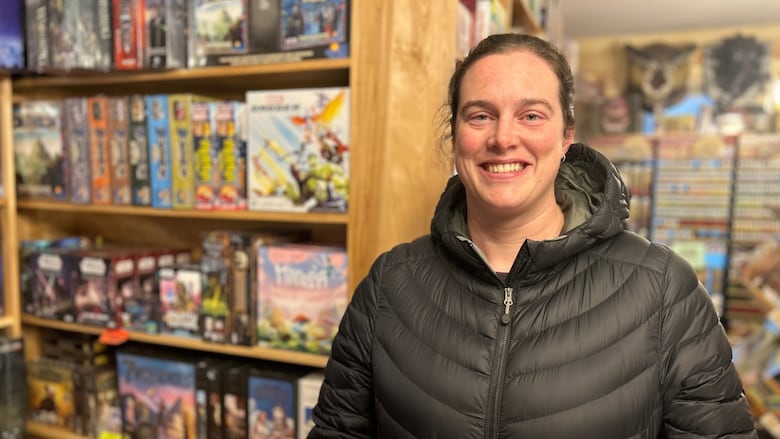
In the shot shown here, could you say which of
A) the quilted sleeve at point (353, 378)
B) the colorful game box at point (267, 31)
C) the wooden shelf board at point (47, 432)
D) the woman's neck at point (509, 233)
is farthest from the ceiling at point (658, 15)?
the wooden shelf board at point (47, 432)

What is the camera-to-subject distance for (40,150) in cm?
215

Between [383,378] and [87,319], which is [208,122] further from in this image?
[383,378]

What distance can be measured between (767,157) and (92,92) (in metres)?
4.45

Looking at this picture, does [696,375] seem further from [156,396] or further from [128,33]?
[128,33]

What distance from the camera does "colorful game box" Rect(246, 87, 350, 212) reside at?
1.65 metres

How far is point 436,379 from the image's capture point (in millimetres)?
1086

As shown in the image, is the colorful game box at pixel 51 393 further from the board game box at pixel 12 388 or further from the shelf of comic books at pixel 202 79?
the shelf of comic books at pixel 202 79

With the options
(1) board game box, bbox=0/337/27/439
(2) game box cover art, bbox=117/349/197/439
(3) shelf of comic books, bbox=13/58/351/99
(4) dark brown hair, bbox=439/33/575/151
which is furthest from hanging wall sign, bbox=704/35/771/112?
(1) board game box, bbox=0/337/27/439

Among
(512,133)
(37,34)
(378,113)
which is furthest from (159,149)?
(512,133)

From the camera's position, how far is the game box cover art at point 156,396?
6.39 feet

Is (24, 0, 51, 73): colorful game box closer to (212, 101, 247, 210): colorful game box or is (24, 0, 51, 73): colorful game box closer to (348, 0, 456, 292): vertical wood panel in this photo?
(212, 101, 247, 210): colorful game box

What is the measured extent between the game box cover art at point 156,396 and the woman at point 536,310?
97 cm

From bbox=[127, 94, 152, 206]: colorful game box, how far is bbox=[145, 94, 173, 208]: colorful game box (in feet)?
0.07

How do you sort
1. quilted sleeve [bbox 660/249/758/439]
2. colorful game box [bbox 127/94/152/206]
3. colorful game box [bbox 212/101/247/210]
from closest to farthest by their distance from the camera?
quilted sleeve [bbox 660/249/758/439] → colorful game box [bbox 212/101/247/210] → colorful game box [bbox 127/94/152/206]
